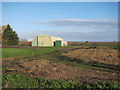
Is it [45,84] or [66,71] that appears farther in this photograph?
[66,71]

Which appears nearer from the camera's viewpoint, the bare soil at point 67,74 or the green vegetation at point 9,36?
the bare soil at point 67,74

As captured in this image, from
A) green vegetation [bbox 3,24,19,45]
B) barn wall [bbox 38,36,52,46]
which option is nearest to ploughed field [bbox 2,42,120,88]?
barn wall [bbox 38,36,52,46]

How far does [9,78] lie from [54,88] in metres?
3.04

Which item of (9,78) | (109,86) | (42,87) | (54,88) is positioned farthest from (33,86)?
(109,86)

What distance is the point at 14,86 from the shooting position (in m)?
8.95

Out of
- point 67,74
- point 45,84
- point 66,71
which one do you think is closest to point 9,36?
point 66,71

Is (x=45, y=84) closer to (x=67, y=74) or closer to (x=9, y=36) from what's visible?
(x=67, y=74)

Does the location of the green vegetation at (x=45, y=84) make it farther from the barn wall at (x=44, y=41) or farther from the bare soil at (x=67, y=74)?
the barn wall at (x=44, y=41)

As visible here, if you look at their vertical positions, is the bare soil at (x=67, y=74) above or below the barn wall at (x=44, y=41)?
below

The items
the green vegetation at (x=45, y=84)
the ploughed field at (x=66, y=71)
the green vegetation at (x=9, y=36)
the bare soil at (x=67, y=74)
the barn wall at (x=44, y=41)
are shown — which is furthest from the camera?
the green vegetation at (x=9, y=36)

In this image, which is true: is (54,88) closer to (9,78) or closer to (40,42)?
(9,78)

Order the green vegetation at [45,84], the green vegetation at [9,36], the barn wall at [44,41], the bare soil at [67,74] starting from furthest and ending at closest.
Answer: the green vegetation at [9,36]
the barn wall at [44,41]
the bare soil at [67,74]
the green vegetation at [45,84]

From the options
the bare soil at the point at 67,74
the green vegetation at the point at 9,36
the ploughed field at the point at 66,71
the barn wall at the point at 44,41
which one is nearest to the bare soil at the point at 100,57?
the ploughed field at the point at 66,71

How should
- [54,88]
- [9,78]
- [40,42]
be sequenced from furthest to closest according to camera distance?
[40,42], [9,78], [54,88]
